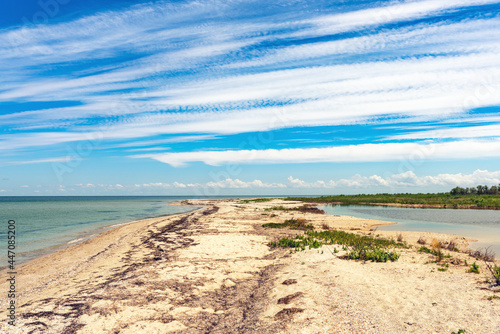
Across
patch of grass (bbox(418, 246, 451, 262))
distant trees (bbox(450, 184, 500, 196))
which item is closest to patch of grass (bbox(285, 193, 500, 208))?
distant trees (bbox(450, 184, 500, 196))

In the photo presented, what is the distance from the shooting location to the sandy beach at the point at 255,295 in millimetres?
7742

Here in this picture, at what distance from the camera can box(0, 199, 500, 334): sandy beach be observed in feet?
25.4

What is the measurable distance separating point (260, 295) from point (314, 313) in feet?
8.39

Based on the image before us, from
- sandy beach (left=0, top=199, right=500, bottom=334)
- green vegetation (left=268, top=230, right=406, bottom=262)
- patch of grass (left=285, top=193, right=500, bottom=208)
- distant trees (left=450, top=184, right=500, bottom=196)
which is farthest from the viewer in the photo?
distant trees (left=450, top=184, right=500, bottom=196)

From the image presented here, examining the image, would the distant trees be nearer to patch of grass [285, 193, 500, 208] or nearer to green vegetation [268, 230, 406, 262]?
patch of grass [285, 193, 500, 208]

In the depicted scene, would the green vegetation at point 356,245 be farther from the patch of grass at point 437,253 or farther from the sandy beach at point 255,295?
the patch of grass at point 437,253

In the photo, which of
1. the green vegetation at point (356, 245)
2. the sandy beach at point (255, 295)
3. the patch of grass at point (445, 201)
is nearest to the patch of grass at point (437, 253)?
the sandy beach at point (255, 295)

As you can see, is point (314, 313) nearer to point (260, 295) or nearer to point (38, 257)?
point (260, 295)

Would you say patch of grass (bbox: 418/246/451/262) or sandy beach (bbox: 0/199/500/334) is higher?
patch of grass (bbox: 418/246/451/262)

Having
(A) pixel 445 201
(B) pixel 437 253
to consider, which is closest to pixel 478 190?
(A) pixel 445 201

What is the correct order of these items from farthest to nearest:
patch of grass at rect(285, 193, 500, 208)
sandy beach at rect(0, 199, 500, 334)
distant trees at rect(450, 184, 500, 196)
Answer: distant trees at rect(450, 184, 500, 196) < patch of grass at rect(285, 193, 500, 208) < sandy beach at rect(0, 199, 500, 334)

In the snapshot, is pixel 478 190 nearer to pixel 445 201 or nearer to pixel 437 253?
pixel 445 201

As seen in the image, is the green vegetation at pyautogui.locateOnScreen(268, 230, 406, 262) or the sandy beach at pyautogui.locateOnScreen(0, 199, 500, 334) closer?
the sandy beach at pyautogui.locateOnScreen(0, 199, 500, 334)

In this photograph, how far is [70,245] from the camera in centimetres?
2372
